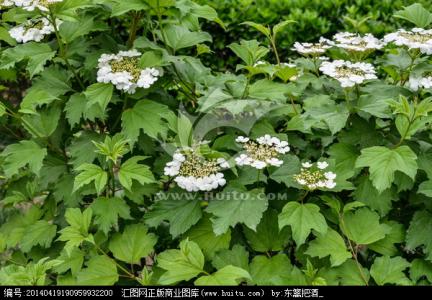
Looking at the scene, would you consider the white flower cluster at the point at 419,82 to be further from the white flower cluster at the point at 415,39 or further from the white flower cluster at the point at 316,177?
the white flower cluster at the point at 316,177

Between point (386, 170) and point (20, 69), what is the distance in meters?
2.08

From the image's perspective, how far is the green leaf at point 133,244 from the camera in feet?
8.21

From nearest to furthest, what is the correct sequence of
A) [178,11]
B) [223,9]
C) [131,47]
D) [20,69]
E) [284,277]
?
[284,277] < [178,11] < [131,47] < [20,69] < [223,9]

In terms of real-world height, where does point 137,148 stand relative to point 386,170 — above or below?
below

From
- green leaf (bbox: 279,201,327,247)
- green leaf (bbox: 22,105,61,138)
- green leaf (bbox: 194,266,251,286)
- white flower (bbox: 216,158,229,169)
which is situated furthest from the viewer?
green leaf (bbox: 22,105,61,138)

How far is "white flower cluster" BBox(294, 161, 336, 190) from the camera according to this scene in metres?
2.32

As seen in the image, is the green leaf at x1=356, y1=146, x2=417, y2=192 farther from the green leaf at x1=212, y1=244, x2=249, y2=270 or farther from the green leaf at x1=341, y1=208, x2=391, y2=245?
the green leaf at x1=212, y1=244, x2=249, y2=270

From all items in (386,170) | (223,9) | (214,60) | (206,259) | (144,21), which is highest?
(144,21)

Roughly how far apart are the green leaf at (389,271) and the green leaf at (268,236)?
0.40 m

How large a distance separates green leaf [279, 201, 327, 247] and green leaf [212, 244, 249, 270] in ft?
0.78

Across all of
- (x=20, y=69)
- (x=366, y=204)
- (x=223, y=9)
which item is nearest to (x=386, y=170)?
(x=366, y=204)

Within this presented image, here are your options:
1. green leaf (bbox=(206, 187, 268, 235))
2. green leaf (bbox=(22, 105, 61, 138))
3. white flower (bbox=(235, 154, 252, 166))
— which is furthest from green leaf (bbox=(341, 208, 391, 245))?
green leaf (bbox=(22, 105, 61, 138))

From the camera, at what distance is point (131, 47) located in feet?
9.41

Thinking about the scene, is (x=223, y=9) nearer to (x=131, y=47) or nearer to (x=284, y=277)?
(x=131, y=47)
